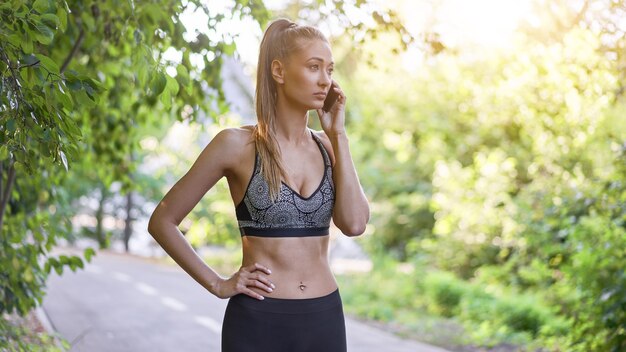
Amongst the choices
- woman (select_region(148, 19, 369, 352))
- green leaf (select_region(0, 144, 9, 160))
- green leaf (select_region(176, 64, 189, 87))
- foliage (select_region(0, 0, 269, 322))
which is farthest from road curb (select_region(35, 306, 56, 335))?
woman (select_region(148, 19, 369, 352))

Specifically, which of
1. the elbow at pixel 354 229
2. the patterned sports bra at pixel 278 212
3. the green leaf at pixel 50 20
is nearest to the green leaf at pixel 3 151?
the green leaf at pixel 50 20

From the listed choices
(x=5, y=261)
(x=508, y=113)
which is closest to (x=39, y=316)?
(x=5, y=261)

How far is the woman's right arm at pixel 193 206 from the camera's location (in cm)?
291

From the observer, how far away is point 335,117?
3.06m

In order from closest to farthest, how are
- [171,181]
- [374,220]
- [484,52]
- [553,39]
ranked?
[553,39]
[484,52]
[374,220]
[171,181]

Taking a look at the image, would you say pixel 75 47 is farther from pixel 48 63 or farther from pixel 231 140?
pixel 231 140

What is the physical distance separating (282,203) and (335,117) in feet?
1.20

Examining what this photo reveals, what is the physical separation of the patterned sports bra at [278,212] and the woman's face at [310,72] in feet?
0.79

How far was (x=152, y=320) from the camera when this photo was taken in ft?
32.3

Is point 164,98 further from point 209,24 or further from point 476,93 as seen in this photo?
point 476,93

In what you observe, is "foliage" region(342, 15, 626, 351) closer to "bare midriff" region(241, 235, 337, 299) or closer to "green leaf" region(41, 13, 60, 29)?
"bare midriff" region(241, 235, 337, 299)

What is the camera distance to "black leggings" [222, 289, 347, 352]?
286 centimetres

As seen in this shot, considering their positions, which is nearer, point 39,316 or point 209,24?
point 209,24

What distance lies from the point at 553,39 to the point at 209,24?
8374 millimetres
